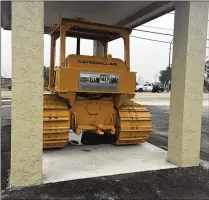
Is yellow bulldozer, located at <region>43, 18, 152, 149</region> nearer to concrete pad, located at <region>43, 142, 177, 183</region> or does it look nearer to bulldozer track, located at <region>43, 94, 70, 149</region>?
bulldozer track, located at <region>43, 94, 70, 149</region>

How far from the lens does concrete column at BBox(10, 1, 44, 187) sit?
11.5ft

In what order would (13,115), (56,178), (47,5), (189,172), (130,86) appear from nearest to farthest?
(13,115)
(56,178)
(189,172)
(130,86)
(47,5)

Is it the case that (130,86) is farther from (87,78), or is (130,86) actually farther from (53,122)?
(53,122)

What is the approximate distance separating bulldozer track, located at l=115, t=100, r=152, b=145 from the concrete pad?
0.21 m

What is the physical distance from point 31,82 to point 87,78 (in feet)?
6.09

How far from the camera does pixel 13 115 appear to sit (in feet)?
11.7

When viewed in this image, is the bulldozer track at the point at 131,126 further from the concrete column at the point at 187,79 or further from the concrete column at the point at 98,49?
the concrete column at the point at 98,49

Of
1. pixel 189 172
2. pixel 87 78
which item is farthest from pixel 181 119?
pixel 87 78

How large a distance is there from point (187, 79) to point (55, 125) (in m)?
2.65

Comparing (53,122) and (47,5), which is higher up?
(47,5)

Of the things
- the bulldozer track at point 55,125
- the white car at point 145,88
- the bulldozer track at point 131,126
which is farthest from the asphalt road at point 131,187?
the white car at point 145,88

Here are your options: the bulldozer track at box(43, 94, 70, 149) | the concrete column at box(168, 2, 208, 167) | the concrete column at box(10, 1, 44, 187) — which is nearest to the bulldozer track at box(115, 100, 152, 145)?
the concrete column at box(168, 2, 208, 167)

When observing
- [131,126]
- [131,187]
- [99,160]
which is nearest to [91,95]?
[131,126]

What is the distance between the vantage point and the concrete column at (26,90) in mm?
3496
